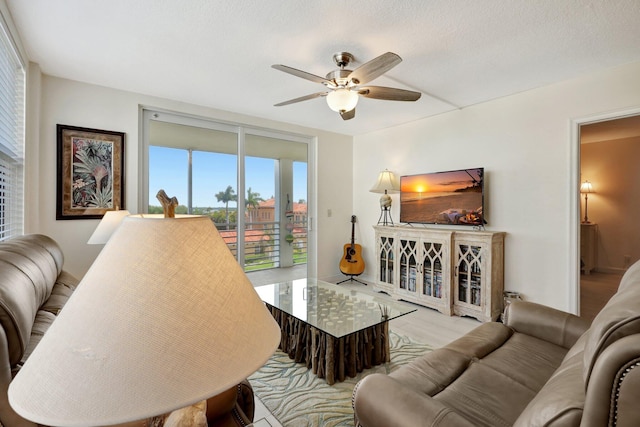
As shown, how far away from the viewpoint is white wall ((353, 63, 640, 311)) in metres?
2.70

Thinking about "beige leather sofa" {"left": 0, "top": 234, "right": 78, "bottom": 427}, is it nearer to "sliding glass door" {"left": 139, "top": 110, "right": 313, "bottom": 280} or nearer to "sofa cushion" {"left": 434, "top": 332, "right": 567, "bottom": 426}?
"sofa cushion" {"left": 434, "top": 332, "right": 567, "bottom": 426}

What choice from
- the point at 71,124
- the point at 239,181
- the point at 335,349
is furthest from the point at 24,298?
the point at 239,181

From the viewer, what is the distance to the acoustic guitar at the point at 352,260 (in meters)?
4.60

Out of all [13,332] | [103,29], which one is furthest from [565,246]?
[103,29]

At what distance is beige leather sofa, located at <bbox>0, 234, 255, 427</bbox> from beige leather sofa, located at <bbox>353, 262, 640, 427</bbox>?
48 cm

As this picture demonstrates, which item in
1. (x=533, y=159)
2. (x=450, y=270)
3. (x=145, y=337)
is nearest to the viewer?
(x=145, y=337)

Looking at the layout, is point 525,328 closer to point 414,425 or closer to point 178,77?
point 414,425

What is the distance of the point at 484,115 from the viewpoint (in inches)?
133

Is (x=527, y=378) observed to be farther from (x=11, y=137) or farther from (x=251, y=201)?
(x=11, y=137)

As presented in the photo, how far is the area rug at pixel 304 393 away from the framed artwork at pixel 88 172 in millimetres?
2289

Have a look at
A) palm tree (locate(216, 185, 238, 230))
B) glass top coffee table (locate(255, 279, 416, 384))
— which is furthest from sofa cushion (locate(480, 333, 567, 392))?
palm tree (locate(216, 185, 238, 230))

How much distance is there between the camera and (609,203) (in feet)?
17.2

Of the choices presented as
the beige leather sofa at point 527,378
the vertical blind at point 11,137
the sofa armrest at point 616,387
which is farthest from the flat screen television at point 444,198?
the vertical blind at point 11,137

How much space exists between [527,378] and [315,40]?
232 centimetres
